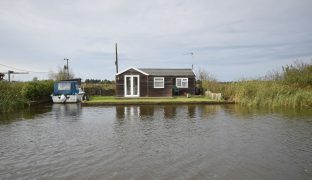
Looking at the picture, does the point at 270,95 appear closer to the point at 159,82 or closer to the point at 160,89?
the point at 160,89

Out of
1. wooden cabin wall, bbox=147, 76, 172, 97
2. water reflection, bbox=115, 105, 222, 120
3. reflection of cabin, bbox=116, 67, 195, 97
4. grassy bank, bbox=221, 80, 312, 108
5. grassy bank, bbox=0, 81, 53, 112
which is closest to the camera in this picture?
water reflection, bbox=115, 105, 222, 120

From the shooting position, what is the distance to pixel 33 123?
15016 mm

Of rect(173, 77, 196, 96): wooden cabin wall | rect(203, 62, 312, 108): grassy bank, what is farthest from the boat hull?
rect(203, 62, 312, 108): grassy bank

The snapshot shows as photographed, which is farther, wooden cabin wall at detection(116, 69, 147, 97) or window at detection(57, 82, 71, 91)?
wooden cabin wall at detection(116, 69, 147, 97)

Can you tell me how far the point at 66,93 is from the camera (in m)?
29.1

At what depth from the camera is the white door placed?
104 ft

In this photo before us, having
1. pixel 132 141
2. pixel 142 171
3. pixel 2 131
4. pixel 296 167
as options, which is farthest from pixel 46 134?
pixel 296 167

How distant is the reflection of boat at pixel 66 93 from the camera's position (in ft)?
93.6

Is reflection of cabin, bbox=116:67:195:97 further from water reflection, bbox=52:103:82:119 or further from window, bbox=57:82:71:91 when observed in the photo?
water reflection, bbox=52:103:82:119

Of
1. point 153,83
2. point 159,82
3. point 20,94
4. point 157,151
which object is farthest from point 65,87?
point 157,151

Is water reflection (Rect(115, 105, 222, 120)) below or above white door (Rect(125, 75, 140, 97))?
below

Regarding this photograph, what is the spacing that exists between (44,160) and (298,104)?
62.5 ft

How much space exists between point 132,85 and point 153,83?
208cm

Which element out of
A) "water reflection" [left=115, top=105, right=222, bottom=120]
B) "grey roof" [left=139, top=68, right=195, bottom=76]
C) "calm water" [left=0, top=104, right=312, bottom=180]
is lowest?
"calm water" [left=0, top=104, right=312, bottom=180]
